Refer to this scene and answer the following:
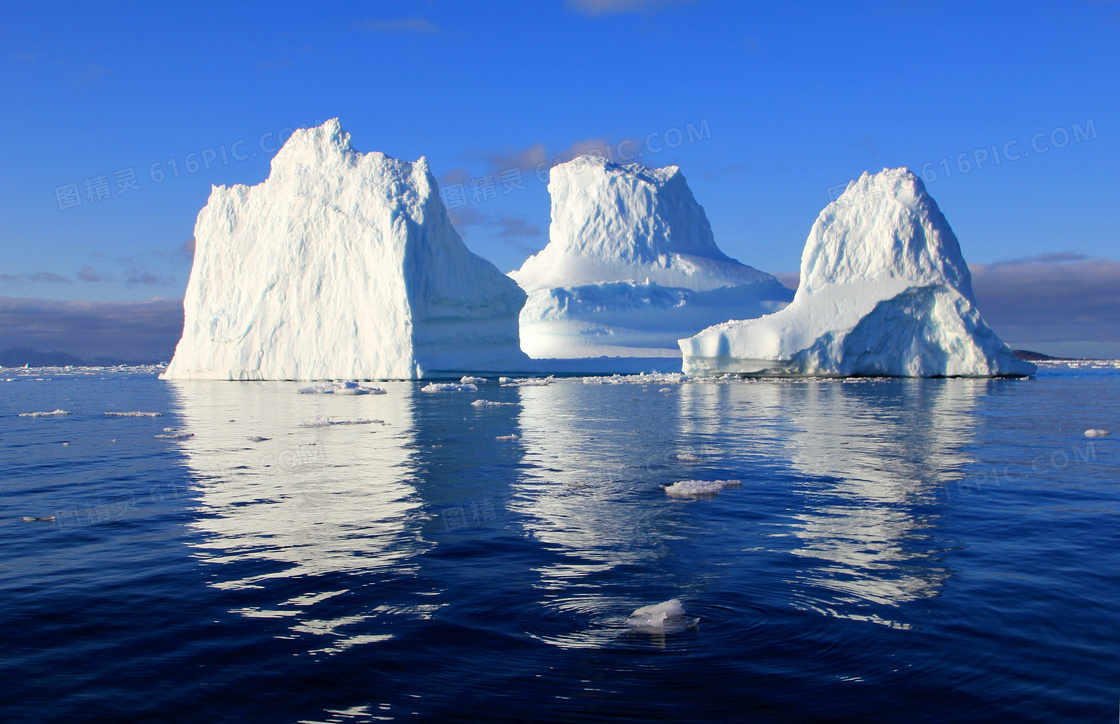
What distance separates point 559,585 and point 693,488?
3208 millimetres

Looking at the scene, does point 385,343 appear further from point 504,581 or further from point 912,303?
point 504,581

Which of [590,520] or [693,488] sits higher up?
[693,488]

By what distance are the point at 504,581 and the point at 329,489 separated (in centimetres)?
387

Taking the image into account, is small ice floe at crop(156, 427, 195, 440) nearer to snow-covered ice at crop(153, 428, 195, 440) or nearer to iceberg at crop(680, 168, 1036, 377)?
snow-covered ice at crop(153, 428, 195, 440)

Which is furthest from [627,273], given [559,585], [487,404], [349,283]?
[559,585]

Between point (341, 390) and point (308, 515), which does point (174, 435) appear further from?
point (341, 390)

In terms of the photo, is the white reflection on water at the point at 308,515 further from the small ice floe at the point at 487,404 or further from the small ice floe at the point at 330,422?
the small ice floe at the point at 487,404

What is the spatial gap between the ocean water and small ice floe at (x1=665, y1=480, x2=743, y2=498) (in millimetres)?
172

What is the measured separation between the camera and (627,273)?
2371 inches

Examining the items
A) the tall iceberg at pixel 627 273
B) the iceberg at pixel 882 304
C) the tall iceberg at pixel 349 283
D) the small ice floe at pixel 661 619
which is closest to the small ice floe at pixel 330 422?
the small ice floe at pixel 661 619

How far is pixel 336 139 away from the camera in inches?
1420

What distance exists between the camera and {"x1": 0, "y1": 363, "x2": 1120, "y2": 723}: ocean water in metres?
3.43

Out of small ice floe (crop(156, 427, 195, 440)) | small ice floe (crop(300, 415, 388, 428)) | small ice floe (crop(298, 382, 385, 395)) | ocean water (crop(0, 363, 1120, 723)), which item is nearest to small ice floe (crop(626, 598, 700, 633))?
ocean water (crop(0, 363, 1120, 723))

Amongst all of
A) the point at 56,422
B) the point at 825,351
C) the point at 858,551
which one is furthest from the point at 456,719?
the point at 825,351
